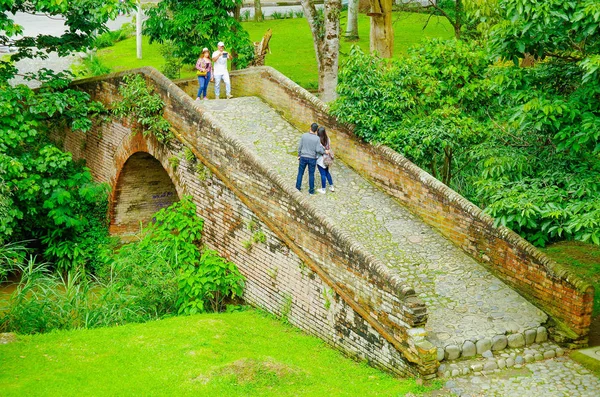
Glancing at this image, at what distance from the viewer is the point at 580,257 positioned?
14.0 m

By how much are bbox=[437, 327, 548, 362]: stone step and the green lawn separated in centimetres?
1390

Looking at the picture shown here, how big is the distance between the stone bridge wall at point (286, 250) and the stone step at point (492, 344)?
438 millimetres

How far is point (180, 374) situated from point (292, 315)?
2.65 m

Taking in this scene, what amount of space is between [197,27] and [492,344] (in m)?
10.9

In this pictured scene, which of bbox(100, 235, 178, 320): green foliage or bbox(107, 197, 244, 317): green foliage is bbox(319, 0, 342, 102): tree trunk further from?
bbox(100, 235, 178, 320): green foliage

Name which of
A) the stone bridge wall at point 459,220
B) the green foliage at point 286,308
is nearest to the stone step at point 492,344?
the stone bridge wall at point 459,220

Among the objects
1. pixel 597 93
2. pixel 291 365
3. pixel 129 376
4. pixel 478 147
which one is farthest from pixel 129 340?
pixel 597 93

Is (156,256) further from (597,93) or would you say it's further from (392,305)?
(597,93)

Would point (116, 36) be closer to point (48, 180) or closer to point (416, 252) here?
point (48, 180)

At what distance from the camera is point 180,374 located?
33.6ft

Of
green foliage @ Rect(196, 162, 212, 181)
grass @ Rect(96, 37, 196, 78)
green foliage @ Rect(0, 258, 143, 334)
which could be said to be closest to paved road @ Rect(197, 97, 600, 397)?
green foliage @ Rect(196, 162, 212, 181)

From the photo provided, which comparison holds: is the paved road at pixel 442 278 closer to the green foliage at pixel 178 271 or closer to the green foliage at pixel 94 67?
the green foliage at pixel 178 271

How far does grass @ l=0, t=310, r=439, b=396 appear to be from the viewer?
9.77 meters

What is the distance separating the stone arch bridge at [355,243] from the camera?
10578 millimetres
